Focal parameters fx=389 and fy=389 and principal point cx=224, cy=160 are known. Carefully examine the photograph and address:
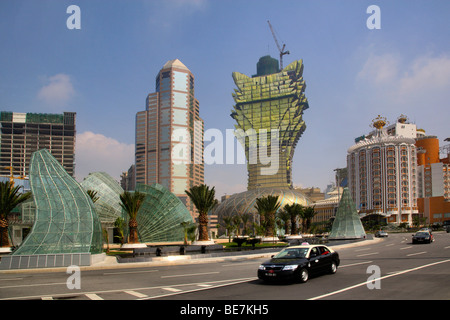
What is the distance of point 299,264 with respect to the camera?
1521 cm

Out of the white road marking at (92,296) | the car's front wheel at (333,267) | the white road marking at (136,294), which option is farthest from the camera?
the car's front wheel at (333,267)

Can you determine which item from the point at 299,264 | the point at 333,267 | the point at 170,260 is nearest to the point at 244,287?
the point at 299,264

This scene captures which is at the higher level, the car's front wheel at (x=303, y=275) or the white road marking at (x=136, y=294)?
→ the car's front wheel at (x=303, y=275)

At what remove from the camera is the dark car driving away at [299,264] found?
14961 mm

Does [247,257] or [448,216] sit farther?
[448,216]

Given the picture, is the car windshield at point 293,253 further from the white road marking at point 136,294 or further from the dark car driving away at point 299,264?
the white road marking at point 136,294

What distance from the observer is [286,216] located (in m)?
71.7

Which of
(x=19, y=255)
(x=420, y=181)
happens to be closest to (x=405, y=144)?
(x=420, y=181)

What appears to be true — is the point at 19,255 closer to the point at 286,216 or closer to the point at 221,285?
the point at 221,285

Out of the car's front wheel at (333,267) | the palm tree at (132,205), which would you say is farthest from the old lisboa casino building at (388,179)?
the car's front wheel at (333,267)

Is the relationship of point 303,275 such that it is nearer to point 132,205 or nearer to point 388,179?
point 132,205

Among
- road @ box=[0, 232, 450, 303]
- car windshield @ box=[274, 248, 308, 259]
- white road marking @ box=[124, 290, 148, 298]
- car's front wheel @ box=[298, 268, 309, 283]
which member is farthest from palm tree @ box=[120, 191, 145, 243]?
car's front wheel @ box=[298, 268, 309, 283]

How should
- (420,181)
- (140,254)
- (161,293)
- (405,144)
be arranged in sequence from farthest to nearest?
1. (420,181)
2. (405,144)
3. (140,254)
4. (161,293)

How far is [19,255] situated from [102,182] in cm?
4038
